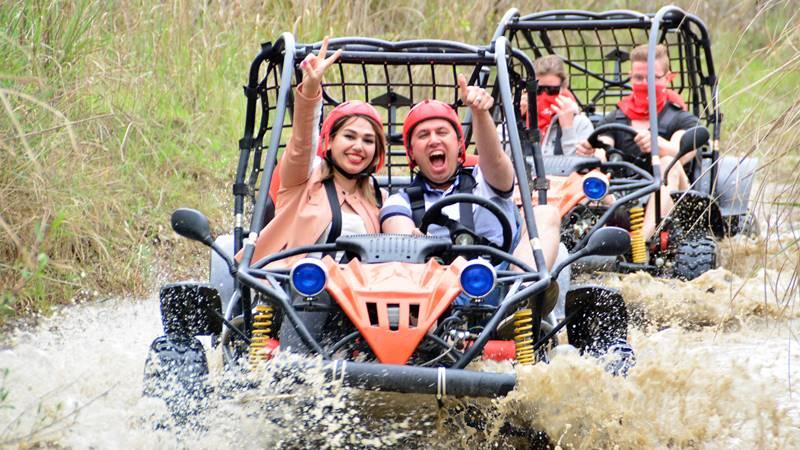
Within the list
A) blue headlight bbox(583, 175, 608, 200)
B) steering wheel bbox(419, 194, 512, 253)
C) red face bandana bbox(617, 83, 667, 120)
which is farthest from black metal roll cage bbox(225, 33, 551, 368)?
red face bandana bbox(617, 83, 667, 120)

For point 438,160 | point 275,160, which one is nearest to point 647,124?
point 438,160

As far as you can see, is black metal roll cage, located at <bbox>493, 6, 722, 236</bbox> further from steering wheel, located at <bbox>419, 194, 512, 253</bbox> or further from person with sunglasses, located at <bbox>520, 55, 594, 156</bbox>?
steering wheel, located at <bbox>419, 194, 512, 253</bbox>

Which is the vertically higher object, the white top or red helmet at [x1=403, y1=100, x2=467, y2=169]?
red helmet at [x1=403, y1=100, x2=467, y2=169]

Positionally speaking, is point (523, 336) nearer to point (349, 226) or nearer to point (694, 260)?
point (349, 226)

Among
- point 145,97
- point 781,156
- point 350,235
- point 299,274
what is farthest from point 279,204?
point 145,97

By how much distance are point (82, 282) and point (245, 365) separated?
9.72ft

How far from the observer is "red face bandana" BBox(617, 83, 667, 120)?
928 cm

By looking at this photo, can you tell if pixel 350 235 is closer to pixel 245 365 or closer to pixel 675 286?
pixel 245 365

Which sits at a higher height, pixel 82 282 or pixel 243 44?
pixel 243 44

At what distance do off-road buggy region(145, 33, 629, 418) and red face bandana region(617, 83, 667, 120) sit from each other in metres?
3.95

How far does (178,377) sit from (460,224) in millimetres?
1362

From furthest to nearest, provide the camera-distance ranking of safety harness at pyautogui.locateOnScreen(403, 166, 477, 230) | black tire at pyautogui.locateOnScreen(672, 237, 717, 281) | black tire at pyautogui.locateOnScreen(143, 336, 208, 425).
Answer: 1. black tire at pyautogui.locateOnScreen(672, 237, 717, 281)
2. safety harness at pyautogui.locateOnScreen(403, 166, 477, 230)
3. black tire at pyautogui.locateOnScreen(143, 336, 208, 425)

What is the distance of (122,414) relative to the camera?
464 centimetres

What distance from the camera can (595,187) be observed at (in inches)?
295
